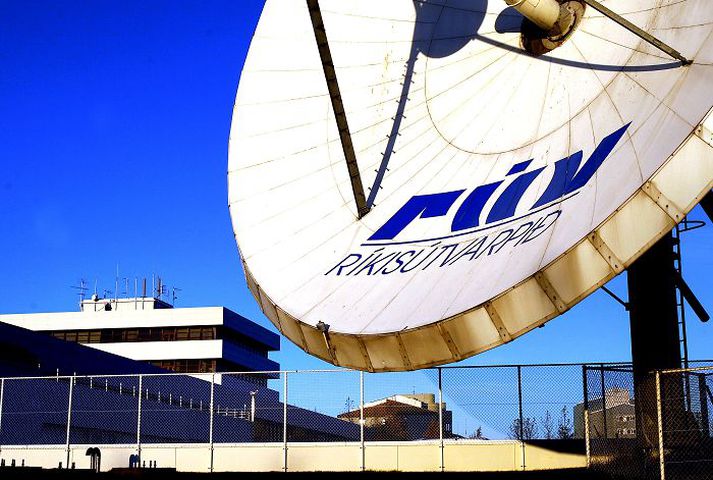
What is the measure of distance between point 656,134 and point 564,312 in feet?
9.44

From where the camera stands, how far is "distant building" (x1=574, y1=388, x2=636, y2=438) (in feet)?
66.6

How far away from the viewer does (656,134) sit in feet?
45.0

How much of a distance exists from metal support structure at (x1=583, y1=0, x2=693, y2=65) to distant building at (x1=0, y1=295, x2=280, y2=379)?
95.2 metres

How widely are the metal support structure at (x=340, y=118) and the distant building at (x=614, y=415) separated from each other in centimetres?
647

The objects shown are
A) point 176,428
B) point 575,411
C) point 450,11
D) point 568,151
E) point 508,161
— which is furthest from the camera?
point 176,428

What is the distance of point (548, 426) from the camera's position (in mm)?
24109

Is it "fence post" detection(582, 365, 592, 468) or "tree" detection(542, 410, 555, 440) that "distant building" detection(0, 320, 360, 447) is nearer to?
"tree" detection(542, 410, 555, 440)

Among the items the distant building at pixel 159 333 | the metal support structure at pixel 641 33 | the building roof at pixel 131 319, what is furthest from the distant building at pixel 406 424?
the building roof at pixel 131 319

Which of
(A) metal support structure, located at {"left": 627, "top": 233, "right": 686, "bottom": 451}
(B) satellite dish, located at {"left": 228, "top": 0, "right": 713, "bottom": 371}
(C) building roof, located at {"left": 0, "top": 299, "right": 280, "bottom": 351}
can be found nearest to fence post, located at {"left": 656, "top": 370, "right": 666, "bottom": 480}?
(A) metal support structure, located at {"left": 627, "top": 233, "right": 686, "bottom": 451}

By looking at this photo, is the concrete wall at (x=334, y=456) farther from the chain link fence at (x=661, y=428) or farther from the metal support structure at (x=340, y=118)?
the metal support structure at (x=340, y=118)

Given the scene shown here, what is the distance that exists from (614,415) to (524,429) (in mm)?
4202

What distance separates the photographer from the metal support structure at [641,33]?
14781mm

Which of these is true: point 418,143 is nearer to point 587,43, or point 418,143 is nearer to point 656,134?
point 587,43

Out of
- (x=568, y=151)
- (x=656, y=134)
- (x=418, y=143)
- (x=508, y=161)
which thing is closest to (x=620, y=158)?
(x=656, y=134)
